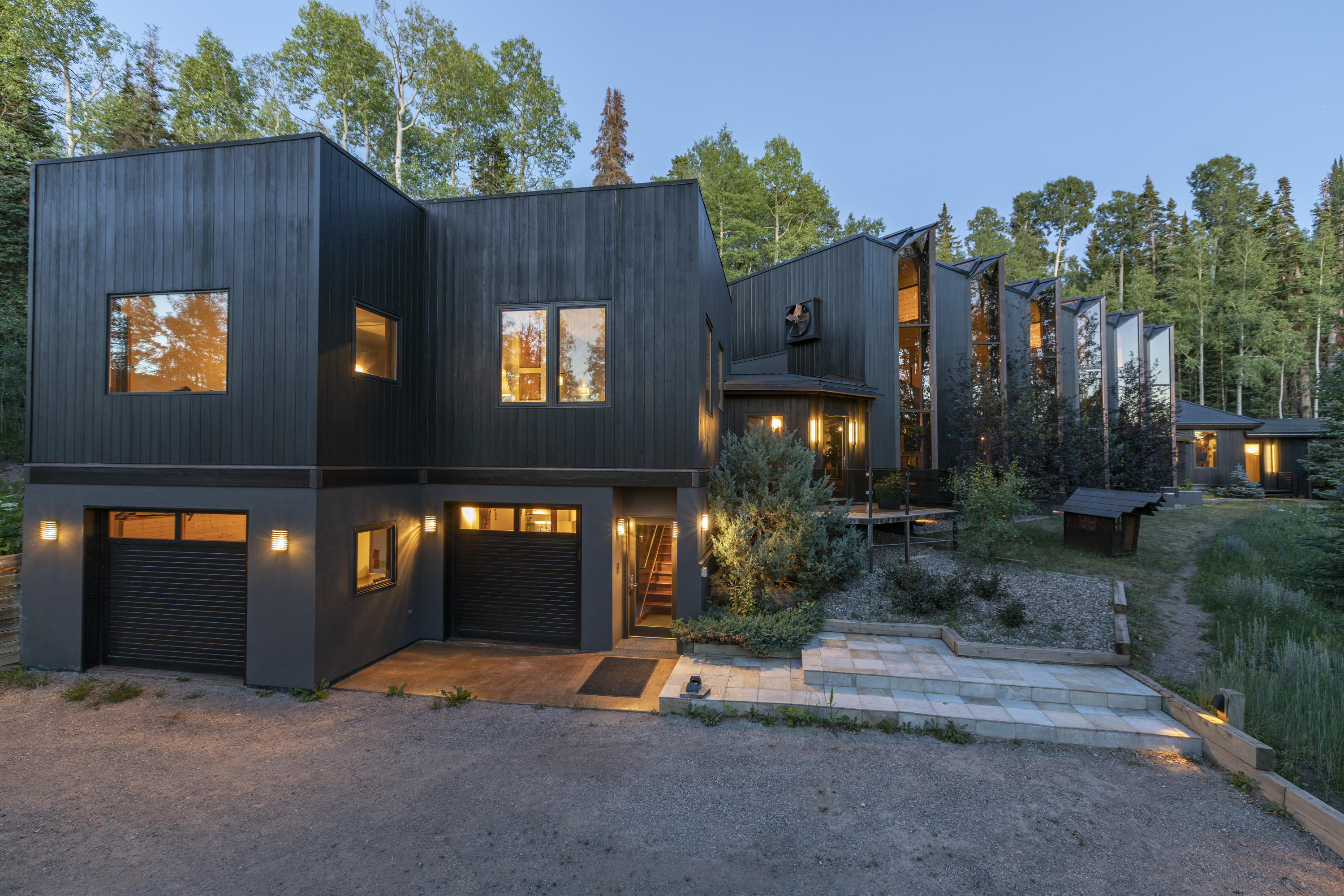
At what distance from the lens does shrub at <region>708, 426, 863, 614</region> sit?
7.82 m

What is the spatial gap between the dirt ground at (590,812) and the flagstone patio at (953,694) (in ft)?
0.72

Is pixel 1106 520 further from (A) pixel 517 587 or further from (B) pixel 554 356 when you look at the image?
(A) pixel 517 587

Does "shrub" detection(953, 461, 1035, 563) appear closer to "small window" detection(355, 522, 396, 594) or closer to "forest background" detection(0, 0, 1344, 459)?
"forest background" detection(0, 0, 1344, 459)

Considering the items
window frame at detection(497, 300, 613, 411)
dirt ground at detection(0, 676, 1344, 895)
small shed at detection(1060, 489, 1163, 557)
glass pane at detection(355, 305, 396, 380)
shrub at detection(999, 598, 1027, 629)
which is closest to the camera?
dirt ground at detection(0, 676, 1344, 895)

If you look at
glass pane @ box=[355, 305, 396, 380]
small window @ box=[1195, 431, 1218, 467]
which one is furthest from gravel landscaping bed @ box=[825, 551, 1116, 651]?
small window @ box=[1195, 431, 1218, 467]

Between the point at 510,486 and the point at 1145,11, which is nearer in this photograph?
the point at 510,486

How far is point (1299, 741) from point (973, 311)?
47.7 feet

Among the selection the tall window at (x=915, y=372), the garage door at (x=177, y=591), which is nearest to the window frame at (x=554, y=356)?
the garage door at (x=177, y=591)

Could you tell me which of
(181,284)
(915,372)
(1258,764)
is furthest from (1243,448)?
(181,284)

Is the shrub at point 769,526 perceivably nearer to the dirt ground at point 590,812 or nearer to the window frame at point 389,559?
the dirt ground at point 590,812

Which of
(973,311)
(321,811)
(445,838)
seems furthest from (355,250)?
(973,311)

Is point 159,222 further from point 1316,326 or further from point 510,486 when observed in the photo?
point 1316,326

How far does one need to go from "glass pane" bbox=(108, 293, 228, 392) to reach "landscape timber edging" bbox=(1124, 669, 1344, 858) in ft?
36.7

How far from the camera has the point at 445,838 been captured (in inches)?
148
